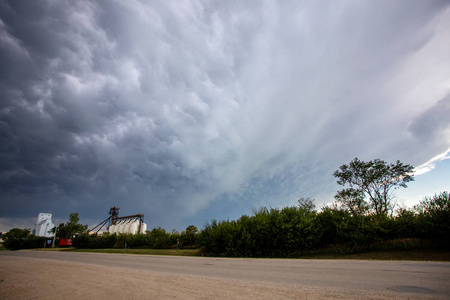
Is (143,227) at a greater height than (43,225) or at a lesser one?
lesser

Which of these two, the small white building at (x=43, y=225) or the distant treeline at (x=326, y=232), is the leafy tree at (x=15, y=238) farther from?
the distant treeline at (x=326, y=232)

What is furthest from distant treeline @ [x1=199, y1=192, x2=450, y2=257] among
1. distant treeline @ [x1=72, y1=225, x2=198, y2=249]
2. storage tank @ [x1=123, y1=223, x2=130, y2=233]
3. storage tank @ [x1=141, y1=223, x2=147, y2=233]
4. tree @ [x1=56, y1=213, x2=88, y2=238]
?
tree @ [x1=56, y1=213, x2=88, y2=238]

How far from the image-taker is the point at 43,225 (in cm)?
10769

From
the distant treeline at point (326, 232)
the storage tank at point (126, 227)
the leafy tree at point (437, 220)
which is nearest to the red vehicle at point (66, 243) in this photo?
the storage tank at point (126, 227)

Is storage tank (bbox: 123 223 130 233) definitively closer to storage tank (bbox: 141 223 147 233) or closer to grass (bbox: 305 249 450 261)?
storage tank (bbox: 141 223 147 233)

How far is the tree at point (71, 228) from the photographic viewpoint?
262ft

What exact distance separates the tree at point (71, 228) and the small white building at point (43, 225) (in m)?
34.4

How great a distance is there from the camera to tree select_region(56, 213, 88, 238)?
262 ft

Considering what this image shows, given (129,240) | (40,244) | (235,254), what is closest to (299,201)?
(235,254)

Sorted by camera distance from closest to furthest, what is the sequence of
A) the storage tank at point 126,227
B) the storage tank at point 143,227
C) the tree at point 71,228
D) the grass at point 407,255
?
the grass at point 407,255, the storage tank at point 143,227, the storage tank at point 126,227, the tree at point 71,228

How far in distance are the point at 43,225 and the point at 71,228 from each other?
44215 millimetres

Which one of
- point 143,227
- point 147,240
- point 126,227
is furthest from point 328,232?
point 126,227

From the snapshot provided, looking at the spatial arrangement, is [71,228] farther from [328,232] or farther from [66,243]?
[328,232]

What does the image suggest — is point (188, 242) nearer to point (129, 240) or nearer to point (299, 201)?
point (129, 240)
